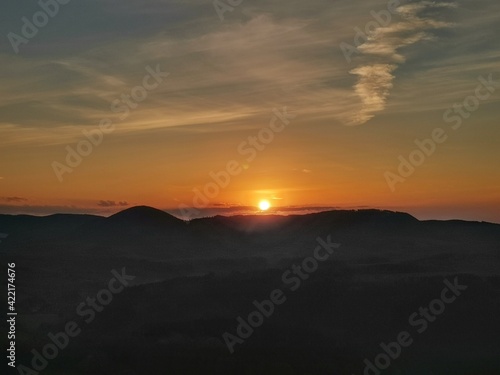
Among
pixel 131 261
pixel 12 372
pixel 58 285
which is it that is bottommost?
pixel 12 372

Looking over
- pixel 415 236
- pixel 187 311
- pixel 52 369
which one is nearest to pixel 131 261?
pixel 415 236

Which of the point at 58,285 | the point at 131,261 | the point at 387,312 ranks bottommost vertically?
the point at 387,312

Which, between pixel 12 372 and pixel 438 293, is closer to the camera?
pixel 12 372

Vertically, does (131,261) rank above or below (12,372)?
above

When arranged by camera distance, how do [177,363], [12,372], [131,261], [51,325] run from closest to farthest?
[12,372], [177,363], [51,325], [131,261]

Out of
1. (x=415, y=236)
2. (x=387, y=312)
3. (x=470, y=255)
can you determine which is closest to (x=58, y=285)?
(x=387, y=312)

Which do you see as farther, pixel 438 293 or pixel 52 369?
pixel 438 293

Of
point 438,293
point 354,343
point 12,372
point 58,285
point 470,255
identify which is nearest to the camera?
point 12,372

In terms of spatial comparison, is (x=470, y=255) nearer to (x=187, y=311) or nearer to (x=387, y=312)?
(x=387, y=312)

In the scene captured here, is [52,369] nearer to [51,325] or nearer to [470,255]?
[51,325]
